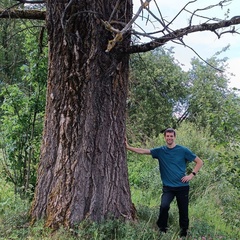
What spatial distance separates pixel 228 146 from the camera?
243 inches

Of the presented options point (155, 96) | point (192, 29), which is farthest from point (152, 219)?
point (155, 96)

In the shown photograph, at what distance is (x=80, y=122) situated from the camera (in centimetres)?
467

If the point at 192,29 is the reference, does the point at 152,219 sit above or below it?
below

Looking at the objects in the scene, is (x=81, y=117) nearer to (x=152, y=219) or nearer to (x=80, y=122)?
(x=80, y=122)

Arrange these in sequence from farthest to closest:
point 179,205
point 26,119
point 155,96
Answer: point 155,96 < point 26,119 < point 179,205

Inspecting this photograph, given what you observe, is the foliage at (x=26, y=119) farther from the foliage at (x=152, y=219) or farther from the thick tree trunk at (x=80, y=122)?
the thick tree trunk at (x=80, y=122)

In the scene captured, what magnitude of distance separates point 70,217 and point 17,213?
1.02 metres

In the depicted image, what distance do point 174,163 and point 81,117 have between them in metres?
1.81

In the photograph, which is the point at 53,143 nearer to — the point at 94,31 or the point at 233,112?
the point at 94,31

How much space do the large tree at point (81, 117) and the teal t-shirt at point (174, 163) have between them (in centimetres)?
106

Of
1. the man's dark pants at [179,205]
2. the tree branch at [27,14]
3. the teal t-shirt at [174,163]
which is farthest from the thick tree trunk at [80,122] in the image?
the teal t-shirt at [174,163]

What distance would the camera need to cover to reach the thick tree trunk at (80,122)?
4648 millimetres

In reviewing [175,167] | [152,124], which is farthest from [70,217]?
[152,124]

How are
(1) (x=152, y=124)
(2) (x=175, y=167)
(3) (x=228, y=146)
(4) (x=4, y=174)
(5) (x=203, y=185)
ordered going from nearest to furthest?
(2) (x=175, y=167)
(3) (x=228, y=146)
(4) (x=4, y=174)
(5) (x=203, y=185)
(1) (x=152, y=124)
